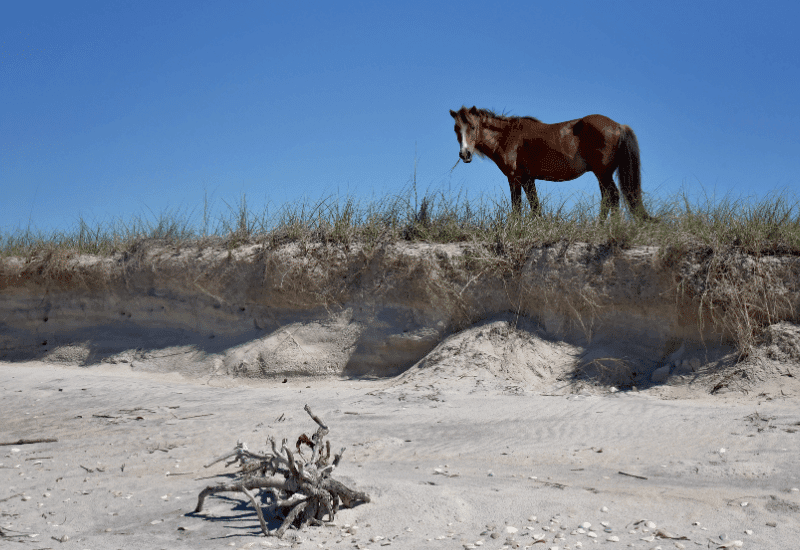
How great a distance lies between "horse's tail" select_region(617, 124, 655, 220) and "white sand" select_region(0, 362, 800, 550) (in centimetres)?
299

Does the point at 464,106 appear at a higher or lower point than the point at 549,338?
higher

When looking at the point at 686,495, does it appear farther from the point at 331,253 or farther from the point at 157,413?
the point at 331,253

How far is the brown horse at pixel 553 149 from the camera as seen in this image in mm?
8195

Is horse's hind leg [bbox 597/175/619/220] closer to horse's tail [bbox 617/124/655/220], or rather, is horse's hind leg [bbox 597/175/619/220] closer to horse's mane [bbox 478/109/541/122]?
horse's tail [bbox 617/124/655/220]

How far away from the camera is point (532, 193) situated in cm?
817

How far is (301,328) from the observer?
764cm

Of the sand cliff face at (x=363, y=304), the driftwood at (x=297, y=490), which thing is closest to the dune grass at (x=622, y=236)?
the sand cliff face at (x=363, y=304)

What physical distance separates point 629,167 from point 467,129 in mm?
2079

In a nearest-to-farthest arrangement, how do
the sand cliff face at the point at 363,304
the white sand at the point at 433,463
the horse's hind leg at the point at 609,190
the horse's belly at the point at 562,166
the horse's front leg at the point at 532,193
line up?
1. the white sand at the point at 433,463
2. the sand cliff face at the point at 363,304
3. the horse's front leg at the point at 532,193
4. the horse's hind leg at the point at 609,190
5. the horse's belly at the point at 562,166

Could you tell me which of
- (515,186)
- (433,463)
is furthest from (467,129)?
(433,463)

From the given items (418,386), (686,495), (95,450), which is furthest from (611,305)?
(95,450)

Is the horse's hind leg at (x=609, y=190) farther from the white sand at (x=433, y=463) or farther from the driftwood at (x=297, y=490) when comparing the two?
the driftwood at (x=297, y=490)

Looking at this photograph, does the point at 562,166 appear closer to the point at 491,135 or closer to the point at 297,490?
the point at 491,135

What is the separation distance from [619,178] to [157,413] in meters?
5.94
